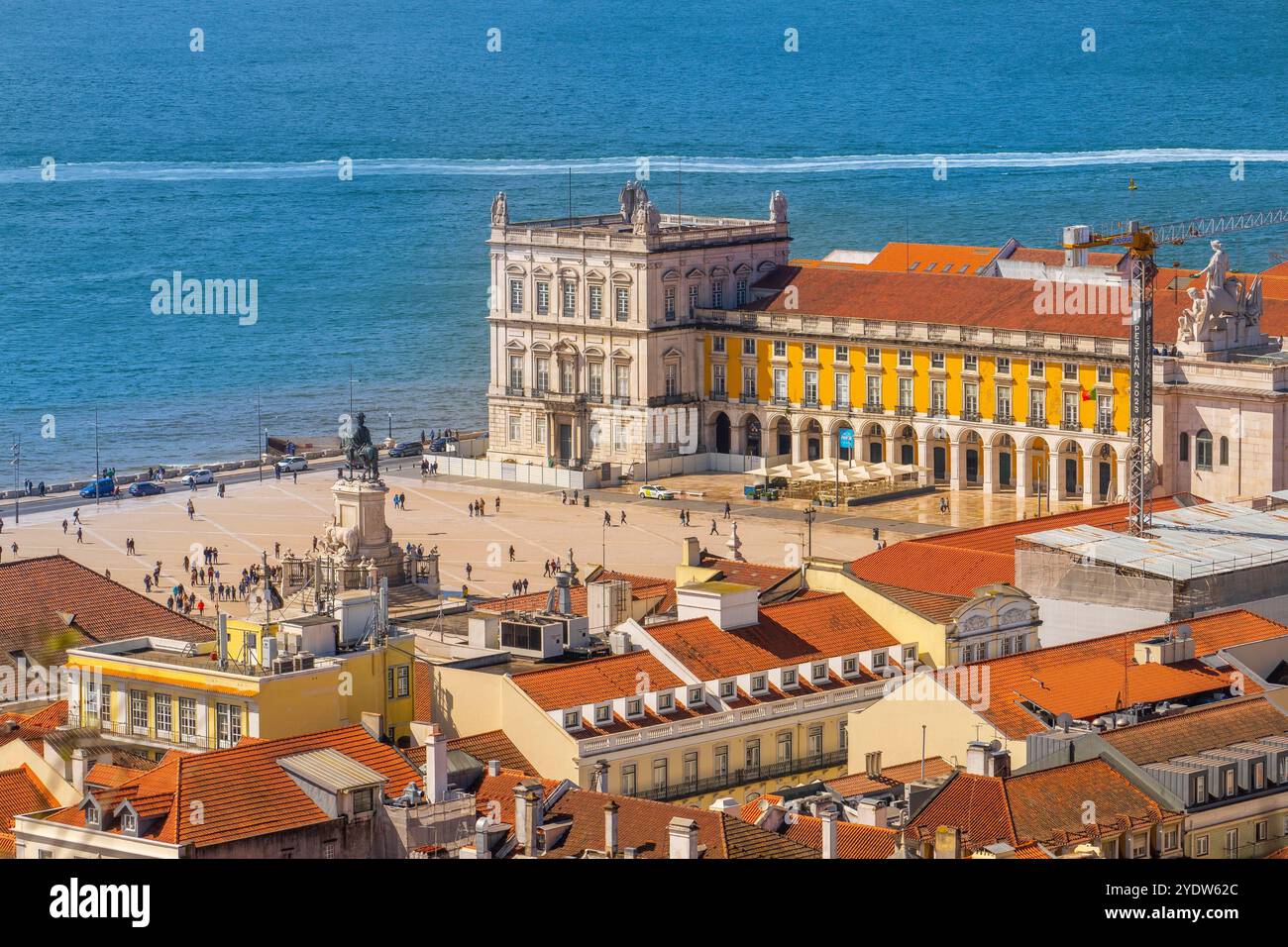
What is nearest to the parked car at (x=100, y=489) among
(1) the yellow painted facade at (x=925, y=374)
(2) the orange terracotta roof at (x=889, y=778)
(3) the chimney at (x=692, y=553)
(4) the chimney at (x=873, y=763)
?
(1) the yellow painted facade at (x=925, y=374)

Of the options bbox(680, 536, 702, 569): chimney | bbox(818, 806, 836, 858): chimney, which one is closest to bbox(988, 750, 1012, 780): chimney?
bbox(818, 806, 836, 858): chimney

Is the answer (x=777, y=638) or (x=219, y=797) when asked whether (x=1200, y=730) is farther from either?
(x=219, y=797)

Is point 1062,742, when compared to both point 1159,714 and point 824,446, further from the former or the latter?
point 824,446

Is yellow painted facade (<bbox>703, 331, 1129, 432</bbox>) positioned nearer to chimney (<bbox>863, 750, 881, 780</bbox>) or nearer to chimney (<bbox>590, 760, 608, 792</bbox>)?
chimney (<bbox>863, 750, 881, 780</bbox>)

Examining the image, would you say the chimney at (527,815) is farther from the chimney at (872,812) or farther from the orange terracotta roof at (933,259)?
the orange terracotta roof at (933,259)

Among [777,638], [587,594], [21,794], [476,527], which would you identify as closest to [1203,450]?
[476,527]
